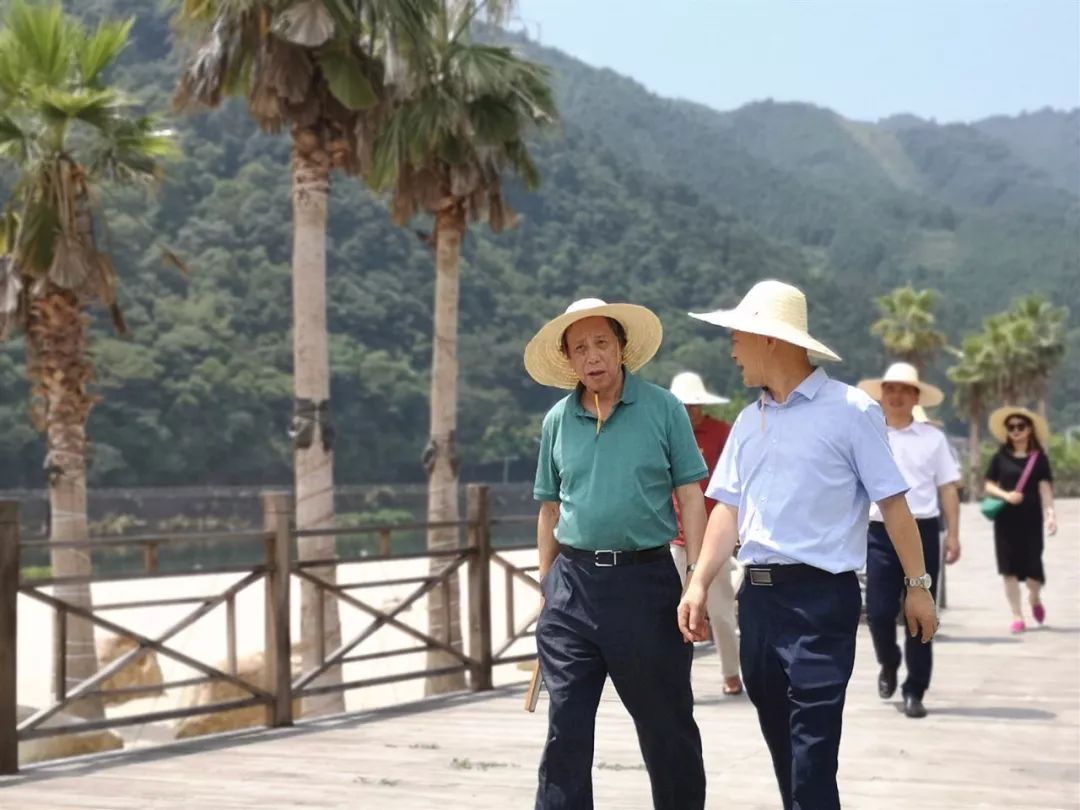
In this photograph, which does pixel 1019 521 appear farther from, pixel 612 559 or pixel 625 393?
pixel 612 559

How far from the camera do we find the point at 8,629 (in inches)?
286

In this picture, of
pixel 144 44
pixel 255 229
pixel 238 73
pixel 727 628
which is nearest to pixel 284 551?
pixel 727 628

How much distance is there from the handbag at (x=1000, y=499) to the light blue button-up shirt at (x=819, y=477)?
8688 millimetres

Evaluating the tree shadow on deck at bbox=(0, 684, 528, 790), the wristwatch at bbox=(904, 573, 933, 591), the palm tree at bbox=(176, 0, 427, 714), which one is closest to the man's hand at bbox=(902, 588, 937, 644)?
the wristwatch at bbox=(904, 573, 933, 591)

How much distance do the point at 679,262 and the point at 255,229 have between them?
155 ft

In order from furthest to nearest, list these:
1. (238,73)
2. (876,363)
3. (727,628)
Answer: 1. (876,363)
2. (238,73)
3. (727,628)

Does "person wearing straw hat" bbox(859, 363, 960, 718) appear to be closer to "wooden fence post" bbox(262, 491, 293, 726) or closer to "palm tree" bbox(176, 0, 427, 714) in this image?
"wooden fence post" bbox(262, 491, 293, 726)

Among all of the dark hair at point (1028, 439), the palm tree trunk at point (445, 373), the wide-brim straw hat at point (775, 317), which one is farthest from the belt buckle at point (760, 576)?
A: the palm tree trunk at point (445, 373)

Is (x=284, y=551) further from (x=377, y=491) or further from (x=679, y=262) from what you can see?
(x=679, y=262)

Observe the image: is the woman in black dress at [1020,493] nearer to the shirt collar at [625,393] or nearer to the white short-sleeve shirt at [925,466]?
the white short-sleeve shirt at [925,466]

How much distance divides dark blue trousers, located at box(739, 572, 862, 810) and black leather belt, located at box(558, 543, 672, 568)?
0.29 metres

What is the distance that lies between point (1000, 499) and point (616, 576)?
29.7 feet

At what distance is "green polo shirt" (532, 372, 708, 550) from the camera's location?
4.61m

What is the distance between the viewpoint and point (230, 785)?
22.6ft
